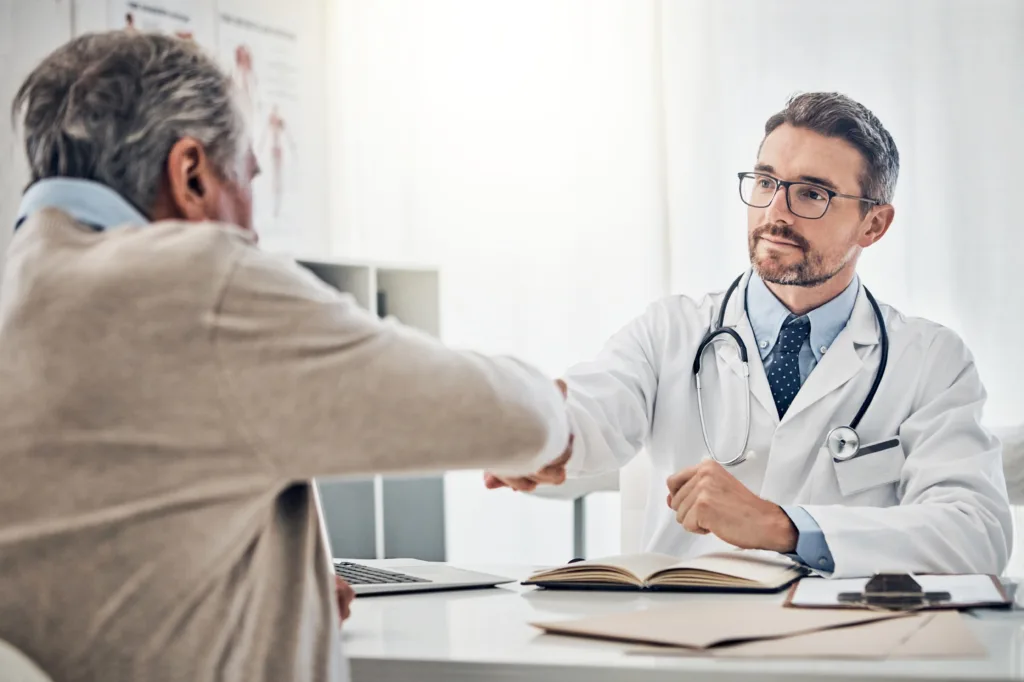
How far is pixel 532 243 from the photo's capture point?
381cm

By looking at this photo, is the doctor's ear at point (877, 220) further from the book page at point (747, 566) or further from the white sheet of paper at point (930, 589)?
the white sheet of paper at point (930, 589)

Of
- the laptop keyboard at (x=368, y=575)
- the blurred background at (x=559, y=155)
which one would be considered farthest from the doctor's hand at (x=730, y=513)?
the blurred background at (x=559, y=155)

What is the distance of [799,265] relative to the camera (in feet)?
6.44

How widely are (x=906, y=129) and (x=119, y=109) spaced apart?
2769 mm

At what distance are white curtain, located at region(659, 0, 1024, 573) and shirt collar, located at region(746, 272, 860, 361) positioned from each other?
139cm

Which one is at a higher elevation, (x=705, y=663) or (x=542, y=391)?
(x=542, y=391)

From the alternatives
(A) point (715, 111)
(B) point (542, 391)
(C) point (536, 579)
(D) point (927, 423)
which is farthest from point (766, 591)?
(A) point (715, 111)

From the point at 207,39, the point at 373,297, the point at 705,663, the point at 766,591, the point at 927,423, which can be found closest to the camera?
the point at 705,663

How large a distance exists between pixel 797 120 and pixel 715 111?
1.56 metres

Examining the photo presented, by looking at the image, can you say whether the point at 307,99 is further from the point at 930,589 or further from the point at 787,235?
the point at 930,589

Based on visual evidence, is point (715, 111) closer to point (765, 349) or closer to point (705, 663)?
point (765, 349)

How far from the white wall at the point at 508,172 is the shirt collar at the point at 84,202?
276cm

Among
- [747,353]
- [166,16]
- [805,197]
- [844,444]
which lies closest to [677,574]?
[844,444]

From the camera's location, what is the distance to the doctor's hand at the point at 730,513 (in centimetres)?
149
